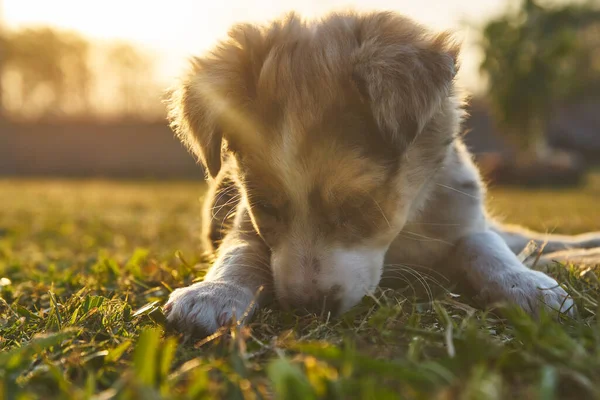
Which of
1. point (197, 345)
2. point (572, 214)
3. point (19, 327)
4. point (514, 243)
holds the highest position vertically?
point (197, 345)

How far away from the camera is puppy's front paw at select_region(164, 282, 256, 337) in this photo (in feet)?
7.20

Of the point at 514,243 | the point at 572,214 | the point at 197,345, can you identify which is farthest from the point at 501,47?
the point at 197,345

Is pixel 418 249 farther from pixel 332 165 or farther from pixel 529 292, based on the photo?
pixel 332 165

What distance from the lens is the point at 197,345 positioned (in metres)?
2.00

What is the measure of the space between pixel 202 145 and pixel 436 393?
6.64 feet

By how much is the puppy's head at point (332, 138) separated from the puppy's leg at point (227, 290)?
0.15m

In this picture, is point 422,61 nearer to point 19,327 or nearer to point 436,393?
point 436,393

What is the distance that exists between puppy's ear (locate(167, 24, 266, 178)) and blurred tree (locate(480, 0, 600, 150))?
15.5 m

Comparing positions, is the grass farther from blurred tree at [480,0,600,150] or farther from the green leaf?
blurred tree at [480,0,600,150]

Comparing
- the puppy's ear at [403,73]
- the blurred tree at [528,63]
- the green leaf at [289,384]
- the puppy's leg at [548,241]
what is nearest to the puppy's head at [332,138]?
the puppy's ear at [403,73]

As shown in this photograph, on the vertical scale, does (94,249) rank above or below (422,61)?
below

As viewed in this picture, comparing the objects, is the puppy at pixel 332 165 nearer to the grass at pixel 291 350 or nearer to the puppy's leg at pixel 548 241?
the grass at pixel 291 350

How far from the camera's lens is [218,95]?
296cm

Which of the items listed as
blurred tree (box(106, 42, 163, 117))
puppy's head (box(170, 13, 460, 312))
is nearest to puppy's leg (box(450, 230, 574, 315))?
puppy's head (box(170, 13, 460, 312))
